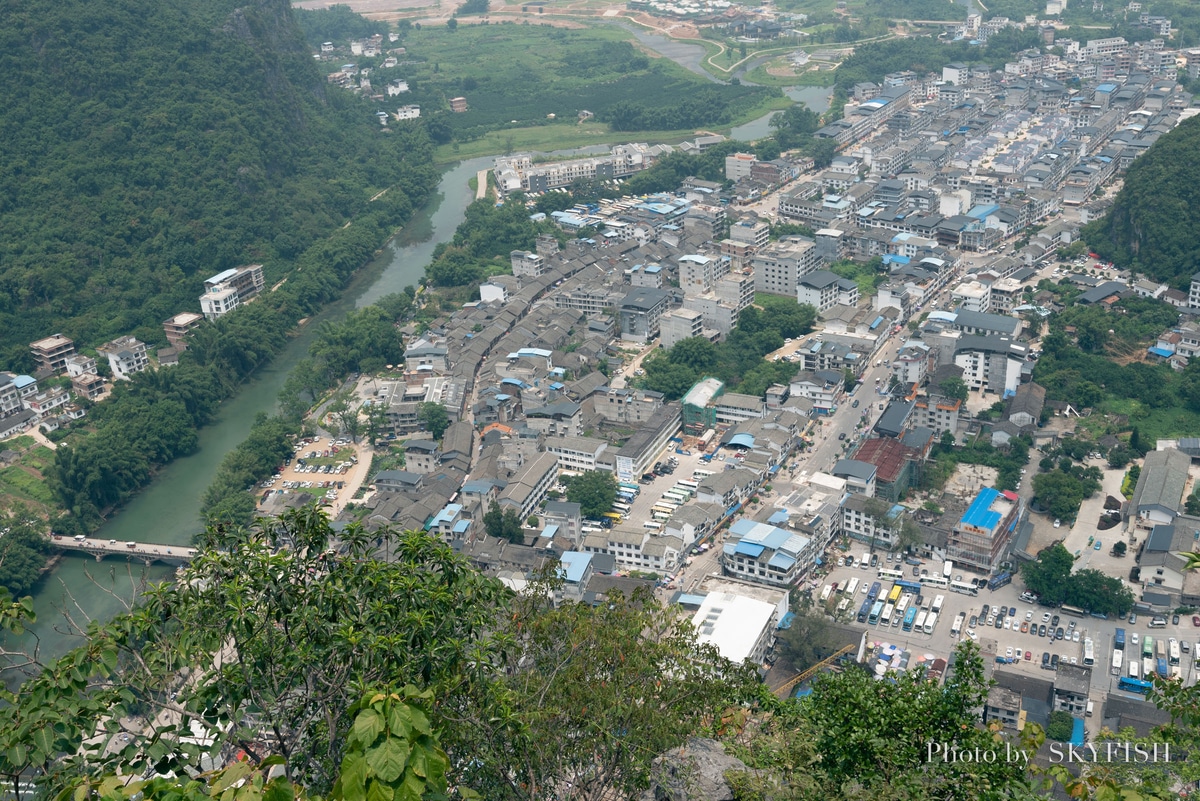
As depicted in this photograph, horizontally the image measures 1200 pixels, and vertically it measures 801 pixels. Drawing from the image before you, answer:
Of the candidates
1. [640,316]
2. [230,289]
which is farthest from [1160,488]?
[230,289]

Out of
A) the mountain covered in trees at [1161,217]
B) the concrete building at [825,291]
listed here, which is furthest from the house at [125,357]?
the mountain covered in trees at [1161,217]

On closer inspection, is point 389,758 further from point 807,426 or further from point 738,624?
point 807,426

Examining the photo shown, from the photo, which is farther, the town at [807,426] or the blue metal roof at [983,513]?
the blue metal roof at [983,513]

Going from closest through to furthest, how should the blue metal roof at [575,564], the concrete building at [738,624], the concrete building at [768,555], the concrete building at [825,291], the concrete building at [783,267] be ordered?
the concrete building at [738,624], the blue metal roof at [575,564], the concrete building at [768,555], the concrete building at [825,291], the concrete building at [783,267]

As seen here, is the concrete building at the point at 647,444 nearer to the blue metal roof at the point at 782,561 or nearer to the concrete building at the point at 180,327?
the blue metal roof at the point at 782,561

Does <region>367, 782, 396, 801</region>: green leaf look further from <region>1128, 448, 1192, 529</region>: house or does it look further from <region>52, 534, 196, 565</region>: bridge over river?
<region>1128, 448, 1192, 529</region>: house
